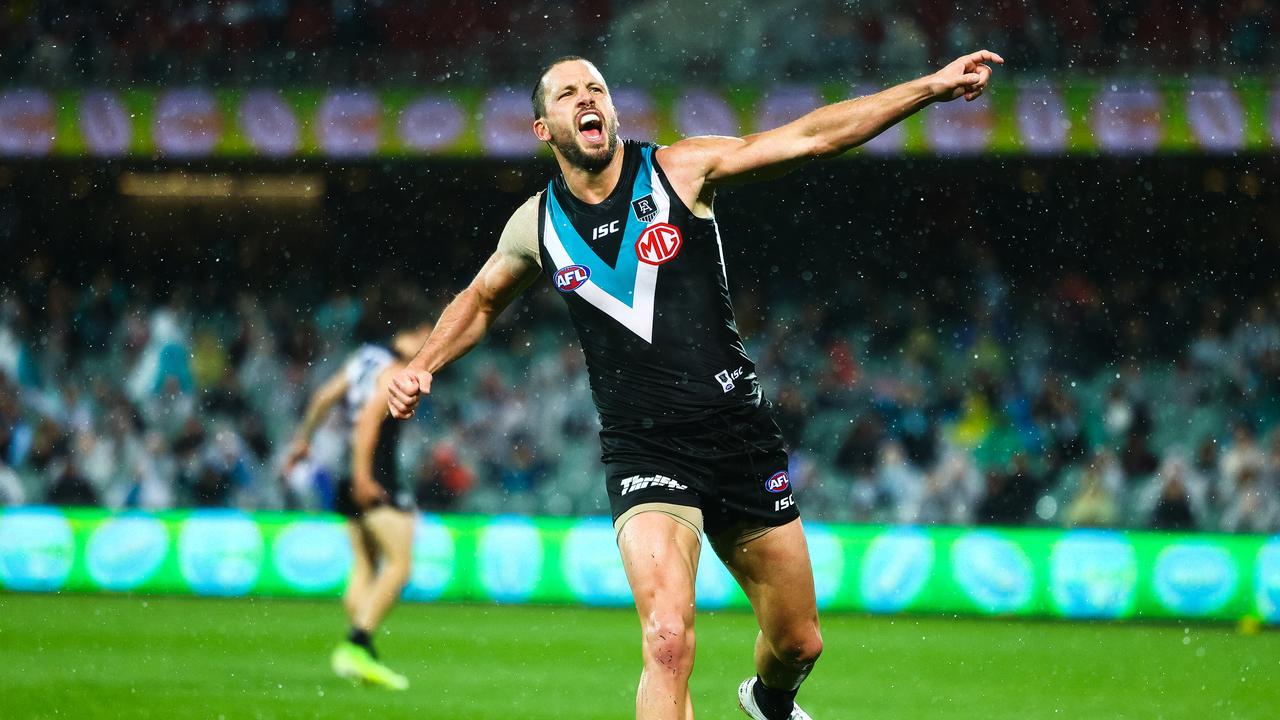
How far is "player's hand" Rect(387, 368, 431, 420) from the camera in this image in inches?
188

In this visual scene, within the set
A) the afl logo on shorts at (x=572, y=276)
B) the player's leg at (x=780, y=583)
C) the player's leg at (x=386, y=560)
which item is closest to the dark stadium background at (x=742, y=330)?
the player's leg at (x=386, y=560)

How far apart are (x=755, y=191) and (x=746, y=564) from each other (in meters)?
14.0

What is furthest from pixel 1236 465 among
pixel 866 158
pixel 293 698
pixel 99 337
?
pixel 99 337

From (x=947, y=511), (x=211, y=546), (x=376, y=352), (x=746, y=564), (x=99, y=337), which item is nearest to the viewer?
(x=746, y=564)

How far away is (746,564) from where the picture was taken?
517 centimetres

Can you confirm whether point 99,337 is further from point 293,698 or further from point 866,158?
point 293,698

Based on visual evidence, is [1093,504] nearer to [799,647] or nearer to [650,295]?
[799,647]

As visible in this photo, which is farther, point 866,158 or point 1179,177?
point 1179,177

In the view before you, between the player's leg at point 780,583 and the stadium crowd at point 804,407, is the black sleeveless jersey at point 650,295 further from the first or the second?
the stadium crowd at point 804,407

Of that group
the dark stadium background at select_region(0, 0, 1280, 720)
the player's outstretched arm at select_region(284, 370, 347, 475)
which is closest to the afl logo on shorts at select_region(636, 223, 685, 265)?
the player's outstretched arm at select_region(284, 370, 347, 475)

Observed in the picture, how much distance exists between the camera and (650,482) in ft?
16.0

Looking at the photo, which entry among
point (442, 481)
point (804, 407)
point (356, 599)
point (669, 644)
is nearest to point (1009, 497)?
point (804, 407)

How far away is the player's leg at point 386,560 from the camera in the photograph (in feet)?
28.1

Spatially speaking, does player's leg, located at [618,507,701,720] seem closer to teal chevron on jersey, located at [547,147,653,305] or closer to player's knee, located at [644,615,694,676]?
player's knee, located at [644,615,694,676]
